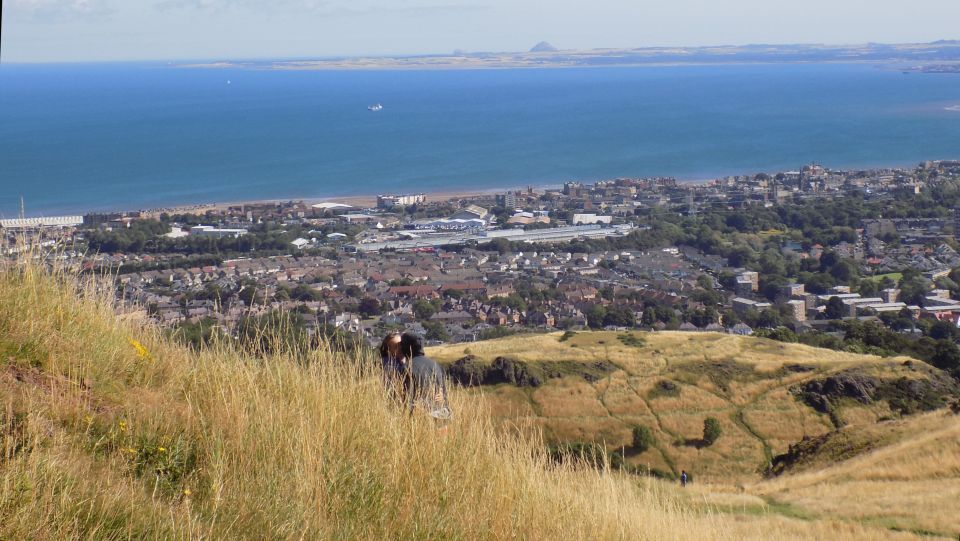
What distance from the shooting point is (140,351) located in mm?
4203

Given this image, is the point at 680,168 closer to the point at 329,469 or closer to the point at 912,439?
the point at 912,439

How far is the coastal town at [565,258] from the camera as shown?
84.1 ft

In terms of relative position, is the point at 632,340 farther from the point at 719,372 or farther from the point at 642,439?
the point at 642,439

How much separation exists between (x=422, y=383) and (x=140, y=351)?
1.21m

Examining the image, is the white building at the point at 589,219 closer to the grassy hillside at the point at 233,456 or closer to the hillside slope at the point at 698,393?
the hillside slope at the point at 698,393

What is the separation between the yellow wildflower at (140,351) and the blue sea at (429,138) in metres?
18.3

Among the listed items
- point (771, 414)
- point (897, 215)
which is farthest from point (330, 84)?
point (771, 414)

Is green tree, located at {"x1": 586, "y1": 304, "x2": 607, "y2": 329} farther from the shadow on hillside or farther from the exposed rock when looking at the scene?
the shadow on hillside

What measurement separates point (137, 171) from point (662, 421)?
46.3 meters

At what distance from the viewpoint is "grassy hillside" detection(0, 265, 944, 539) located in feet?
8.39

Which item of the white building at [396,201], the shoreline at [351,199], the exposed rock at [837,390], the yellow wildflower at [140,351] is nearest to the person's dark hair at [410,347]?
the yellow wildflower at [140,351]

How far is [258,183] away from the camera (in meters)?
51.9

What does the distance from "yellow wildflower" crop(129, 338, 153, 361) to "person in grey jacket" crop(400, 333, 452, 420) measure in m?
1.08

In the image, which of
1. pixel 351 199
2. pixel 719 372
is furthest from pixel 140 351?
pixel 351 199
